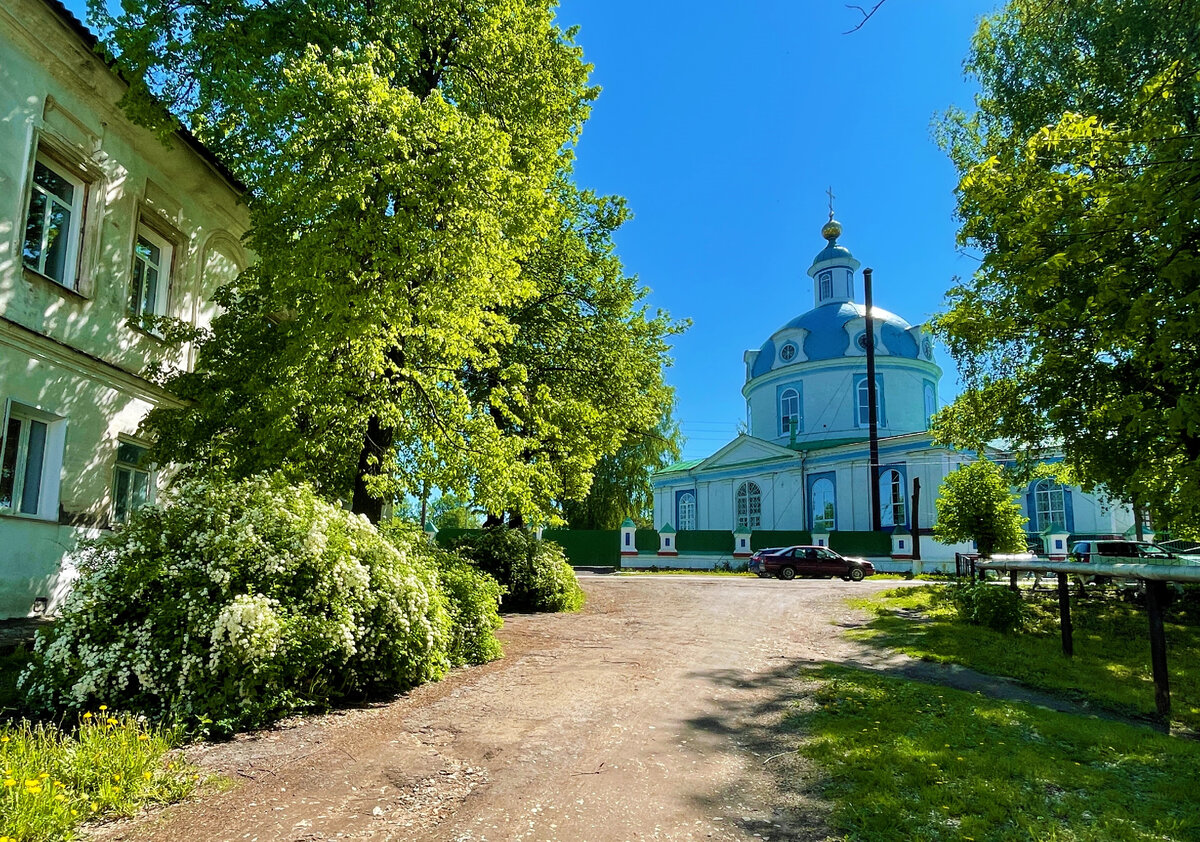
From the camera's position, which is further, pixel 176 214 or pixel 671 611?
pixel 671 611

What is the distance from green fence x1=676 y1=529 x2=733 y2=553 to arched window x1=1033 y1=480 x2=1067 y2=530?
14.4m

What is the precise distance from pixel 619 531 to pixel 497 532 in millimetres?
25045

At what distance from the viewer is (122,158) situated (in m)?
11.8

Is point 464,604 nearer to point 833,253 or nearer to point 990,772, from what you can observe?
point 990,772

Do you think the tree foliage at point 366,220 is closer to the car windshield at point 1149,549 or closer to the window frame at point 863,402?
the car windshield at point 1149,549

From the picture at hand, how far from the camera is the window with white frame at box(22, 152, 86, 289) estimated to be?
10.2 metres

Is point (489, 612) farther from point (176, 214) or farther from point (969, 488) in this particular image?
point (969, 488)

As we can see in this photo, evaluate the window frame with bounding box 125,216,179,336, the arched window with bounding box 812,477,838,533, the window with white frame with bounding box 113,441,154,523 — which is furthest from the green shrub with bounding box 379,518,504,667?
the arched window with bounding box 812,477,838,533

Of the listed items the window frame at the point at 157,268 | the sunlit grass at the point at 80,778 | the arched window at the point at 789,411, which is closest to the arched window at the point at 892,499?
the arched window at the point at 789,411

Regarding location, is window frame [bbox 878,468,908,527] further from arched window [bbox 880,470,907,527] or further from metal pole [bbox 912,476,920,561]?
metal pole [bbox 912,476,920,561]

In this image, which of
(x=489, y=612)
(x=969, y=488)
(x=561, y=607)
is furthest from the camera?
(x=969, y=488)

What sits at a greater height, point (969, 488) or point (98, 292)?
point (98, 292)

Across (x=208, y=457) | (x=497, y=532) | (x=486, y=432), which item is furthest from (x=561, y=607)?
(x=208, y=457)

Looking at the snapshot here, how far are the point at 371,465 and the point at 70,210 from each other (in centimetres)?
563
